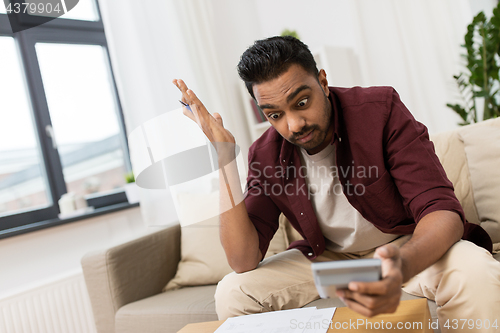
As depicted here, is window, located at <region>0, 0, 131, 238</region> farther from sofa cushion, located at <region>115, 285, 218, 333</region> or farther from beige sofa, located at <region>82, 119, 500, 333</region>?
sofa cushion, located at <region>115, 285, 218, 333</region>

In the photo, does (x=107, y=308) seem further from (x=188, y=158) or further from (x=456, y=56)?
(x=456, y=56)

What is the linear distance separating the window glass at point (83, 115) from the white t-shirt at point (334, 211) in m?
1.70

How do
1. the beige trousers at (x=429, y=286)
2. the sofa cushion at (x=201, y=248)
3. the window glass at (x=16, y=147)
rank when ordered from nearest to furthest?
the beige trousers at (x=429, y=286)
the sofa cushion at (x=201, y=248)
the window glass at (x=16, y=147)

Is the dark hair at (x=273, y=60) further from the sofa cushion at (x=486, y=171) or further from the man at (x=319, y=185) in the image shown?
the sofa cushion at (x=486, y=171)

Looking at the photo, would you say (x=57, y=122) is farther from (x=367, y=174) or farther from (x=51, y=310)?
(x=367, y=174)

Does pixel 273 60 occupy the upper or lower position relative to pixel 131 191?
upper

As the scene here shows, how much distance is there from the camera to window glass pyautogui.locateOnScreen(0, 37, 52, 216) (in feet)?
7.22

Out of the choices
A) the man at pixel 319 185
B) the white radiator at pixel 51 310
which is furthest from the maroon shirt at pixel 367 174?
the white radiator at pixel 51 310

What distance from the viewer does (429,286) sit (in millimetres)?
954

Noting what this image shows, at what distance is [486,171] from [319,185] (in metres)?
0.56

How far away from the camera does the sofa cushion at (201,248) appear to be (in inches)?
67.7

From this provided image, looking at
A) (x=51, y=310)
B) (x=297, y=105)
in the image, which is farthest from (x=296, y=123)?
(x=51, y=310)

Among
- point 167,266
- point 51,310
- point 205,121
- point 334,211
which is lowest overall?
point 51,310

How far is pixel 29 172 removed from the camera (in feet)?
7.50
